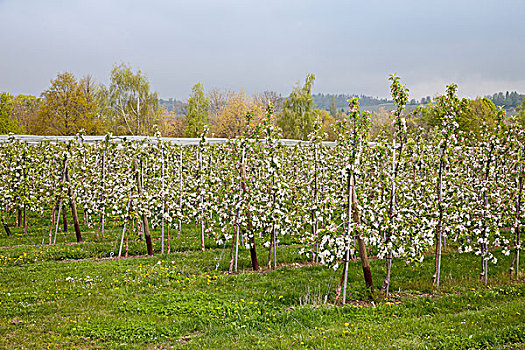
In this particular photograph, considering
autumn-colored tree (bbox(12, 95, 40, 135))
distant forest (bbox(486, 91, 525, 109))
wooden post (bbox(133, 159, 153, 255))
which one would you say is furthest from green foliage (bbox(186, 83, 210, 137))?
distant forest (bbox(486, 91, 525, 109))

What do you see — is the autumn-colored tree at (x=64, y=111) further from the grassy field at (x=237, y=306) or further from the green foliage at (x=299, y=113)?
Result: the grassy field at (x=237, y=306)

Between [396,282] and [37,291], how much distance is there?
9110 mm

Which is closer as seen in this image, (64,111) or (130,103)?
(64,111)

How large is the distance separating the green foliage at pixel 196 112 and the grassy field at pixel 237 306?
38.4 m

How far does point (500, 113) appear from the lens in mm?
11000

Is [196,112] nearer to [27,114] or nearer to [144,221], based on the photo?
[27,114]

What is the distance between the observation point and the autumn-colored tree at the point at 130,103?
47.7 meters

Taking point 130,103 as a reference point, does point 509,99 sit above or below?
above

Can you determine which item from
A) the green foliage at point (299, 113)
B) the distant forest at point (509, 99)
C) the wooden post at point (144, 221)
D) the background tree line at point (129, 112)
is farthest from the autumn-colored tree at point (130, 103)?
the distant forest at point (509, 99)

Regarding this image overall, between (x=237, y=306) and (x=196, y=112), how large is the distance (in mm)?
44693

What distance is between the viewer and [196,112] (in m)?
50.8

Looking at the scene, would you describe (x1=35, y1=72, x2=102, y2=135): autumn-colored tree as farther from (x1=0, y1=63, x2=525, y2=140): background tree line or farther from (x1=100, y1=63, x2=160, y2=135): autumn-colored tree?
(x1=100, y1=63, x2=160, y2=135): autumn-colored tree

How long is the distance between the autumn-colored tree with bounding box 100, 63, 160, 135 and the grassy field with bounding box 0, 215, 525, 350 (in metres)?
37.1

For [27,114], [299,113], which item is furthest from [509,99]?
[27,114]
